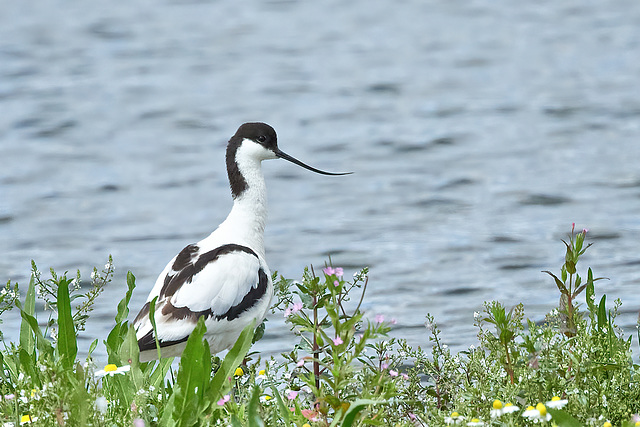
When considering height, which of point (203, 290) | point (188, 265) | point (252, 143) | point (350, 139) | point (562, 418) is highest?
point (350, 139)

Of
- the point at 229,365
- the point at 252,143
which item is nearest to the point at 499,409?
the point at 229,365

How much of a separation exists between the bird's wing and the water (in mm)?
1524

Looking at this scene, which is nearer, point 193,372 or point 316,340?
point 316,340

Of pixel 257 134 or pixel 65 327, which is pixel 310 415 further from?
pixel 257 134

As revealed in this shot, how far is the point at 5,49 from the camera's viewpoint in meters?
18.0

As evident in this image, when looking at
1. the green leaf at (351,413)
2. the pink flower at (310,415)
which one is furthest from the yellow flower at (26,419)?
the green leaf at (351,413)

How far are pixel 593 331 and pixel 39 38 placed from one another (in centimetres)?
1556

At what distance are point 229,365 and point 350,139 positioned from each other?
918 cm

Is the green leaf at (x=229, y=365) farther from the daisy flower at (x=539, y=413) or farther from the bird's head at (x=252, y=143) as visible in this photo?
the bird's head at (x=252, y=143)

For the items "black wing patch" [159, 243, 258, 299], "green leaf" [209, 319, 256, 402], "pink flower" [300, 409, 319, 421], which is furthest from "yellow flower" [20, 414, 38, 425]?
"black wing patch" [159, 243, 258, 299]

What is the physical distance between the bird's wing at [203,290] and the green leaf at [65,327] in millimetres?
473

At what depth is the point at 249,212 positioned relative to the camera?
653cm

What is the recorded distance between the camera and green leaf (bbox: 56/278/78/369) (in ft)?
16.2

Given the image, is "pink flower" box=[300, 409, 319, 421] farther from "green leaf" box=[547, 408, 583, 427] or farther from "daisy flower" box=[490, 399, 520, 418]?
"green leaf" box=[547, 408, 583, 427]
